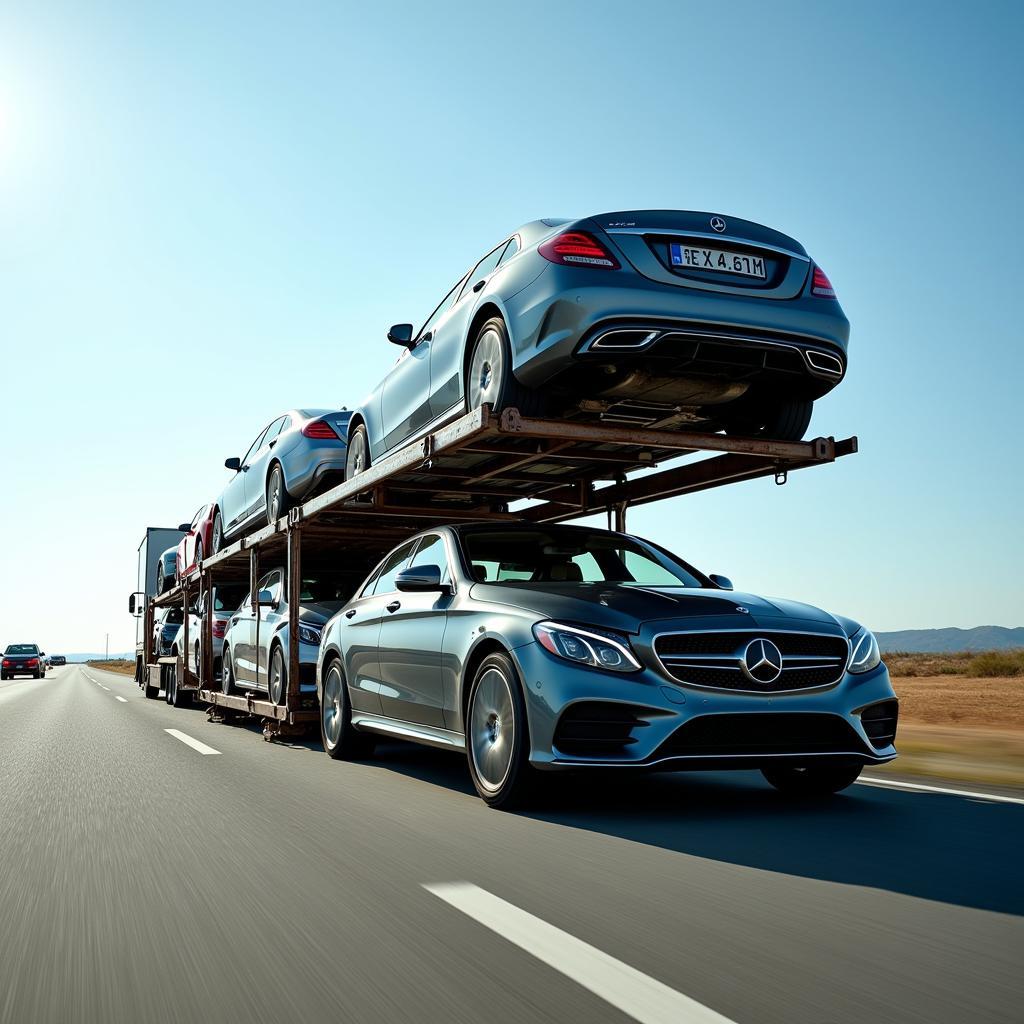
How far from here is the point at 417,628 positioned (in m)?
7.43

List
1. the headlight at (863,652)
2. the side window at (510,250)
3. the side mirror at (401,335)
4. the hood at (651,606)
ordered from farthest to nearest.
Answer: the side mirror at (401,335) < the side window at (510,250) < the headlight at (863,652) < the hood at (651,606)

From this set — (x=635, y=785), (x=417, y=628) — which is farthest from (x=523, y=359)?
(x=635, y=785)

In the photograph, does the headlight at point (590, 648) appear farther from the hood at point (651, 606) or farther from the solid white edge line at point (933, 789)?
the solid white edge line at point (933, 789)

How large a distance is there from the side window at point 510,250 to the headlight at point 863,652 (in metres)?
3.16

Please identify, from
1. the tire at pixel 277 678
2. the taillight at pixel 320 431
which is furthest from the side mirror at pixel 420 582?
the taillight at pixel 320 431

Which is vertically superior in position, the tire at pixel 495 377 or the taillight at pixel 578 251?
the taillight at pixel 578 251

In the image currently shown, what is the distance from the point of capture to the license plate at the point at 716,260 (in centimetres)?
663

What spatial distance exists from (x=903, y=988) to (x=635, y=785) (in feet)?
14.0

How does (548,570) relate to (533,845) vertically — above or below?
above

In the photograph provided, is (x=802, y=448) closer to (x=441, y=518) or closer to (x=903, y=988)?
(x=441, y=518)

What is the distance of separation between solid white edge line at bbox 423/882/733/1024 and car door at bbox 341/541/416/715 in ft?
13.4

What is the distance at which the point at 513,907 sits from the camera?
3.95 meters

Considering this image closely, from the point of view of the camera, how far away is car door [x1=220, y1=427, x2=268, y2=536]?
14734 mm

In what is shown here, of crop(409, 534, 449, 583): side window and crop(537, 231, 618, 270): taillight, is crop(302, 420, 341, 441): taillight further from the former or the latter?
crop(537, 231, 618, 270): taillight
